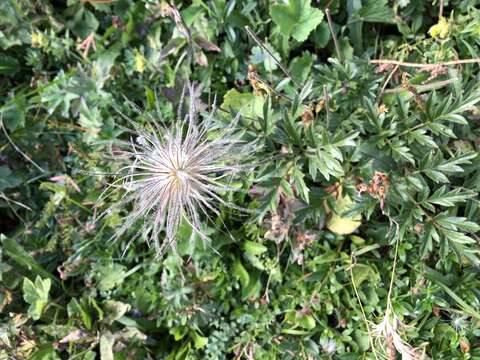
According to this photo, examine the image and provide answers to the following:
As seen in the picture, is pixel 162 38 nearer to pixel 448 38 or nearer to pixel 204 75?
pixel 204 75

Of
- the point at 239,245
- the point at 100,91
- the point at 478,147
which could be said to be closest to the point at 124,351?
the point at 239,245

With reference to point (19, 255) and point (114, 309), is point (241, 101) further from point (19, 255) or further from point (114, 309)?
point (19, 255)

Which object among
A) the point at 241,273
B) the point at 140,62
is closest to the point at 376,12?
the point at 140,62

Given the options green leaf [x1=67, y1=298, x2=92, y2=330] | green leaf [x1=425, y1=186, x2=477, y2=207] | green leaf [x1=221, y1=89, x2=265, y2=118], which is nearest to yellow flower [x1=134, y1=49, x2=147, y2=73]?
green leaf [x1=221, y1=89, x2=265, y2=118]

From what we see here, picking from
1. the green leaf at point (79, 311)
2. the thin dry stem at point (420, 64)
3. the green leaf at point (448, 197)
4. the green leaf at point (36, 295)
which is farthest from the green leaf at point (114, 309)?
the thin dry stem at point (420, 64)

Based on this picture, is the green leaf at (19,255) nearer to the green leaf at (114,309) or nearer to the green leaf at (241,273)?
the green leaf at (114,309)

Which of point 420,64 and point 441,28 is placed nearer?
point 441,28
